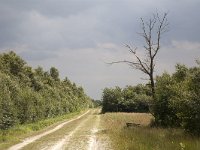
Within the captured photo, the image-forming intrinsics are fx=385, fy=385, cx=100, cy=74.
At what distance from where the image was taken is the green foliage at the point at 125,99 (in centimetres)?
8681

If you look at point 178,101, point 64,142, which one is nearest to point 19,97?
point 64,142

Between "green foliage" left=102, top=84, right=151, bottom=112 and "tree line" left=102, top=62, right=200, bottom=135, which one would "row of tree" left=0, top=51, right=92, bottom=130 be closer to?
"green foliage" left=102, top=84, right=151, bottom=112

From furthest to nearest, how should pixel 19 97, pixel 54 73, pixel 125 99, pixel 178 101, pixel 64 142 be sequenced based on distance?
pixel 54 73 < pixel 125 99 < pixel 19 97 < pixel 64 142 < pixel 178 101

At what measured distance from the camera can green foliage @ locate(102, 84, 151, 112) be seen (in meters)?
86.8

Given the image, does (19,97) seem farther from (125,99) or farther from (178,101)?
(125,99)

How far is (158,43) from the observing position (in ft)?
133

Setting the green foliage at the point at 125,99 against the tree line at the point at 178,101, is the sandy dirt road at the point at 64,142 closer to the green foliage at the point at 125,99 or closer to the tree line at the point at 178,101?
the tree line at the point at 178,101

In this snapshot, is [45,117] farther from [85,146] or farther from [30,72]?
[85,146]

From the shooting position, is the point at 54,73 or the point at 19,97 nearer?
the point at 19,97

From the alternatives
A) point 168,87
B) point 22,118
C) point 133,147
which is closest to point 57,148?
point 133,147

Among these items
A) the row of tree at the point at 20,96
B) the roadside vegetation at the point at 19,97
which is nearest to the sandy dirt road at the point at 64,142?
the roadside vegetation at the point at 19,97

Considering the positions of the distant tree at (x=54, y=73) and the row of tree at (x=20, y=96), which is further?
the distant tree at (x=54, y=73)

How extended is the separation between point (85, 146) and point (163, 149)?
6.61 metres

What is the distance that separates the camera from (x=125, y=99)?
92.7 meters
